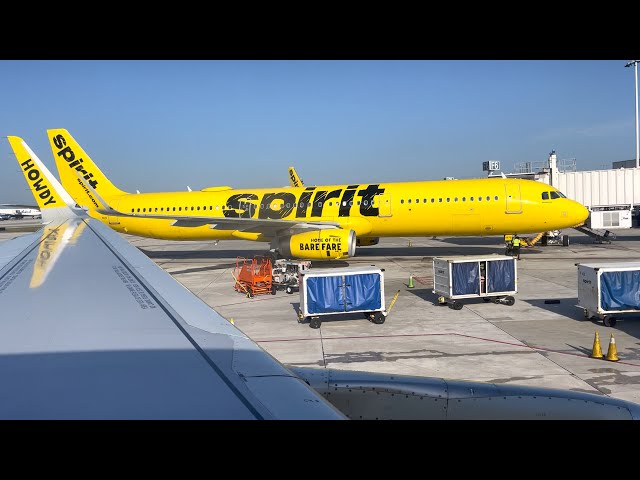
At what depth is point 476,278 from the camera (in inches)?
649

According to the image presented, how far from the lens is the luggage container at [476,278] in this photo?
1630 centimetres

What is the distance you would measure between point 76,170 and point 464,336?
2639cm

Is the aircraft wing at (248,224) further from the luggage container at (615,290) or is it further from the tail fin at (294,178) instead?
the tail fin at (294,178)

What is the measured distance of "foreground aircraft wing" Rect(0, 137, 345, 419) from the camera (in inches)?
83.0

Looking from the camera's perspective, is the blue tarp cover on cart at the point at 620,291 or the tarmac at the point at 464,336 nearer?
the tarmac at the point at 464,336

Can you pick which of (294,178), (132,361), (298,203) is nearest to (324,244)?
(298,203)

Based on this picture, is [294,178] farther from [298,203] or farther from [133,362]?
[133,362]

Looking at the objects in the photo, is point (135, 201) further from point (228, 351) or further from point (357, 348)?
point (228, 351)

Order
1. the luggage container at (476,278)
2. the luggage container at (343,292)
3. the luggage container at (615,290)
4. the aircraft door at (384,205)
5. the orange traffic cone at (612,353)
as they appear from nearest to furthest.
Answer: the orange traffic cone at (612,353) < the luggage container at (615,290) < the luggage container at (343,292) < the luggage container at (476,278) < the aircraft door at (384,205)

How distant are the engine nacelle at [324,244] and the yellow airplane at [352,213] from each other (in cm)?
4

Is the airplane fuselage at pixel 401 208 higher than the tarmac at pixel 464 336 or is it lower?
higher

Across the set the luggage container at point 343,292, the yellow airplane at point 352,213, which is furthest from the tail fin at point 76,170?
the luggage container at point 343,292

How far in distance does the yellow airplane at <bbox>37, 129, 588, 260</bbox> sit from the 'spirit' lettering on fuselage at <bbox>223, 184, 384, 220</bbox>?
2.0 inches

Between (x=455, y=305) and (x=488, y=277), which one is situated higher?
(x=488, y=277)
